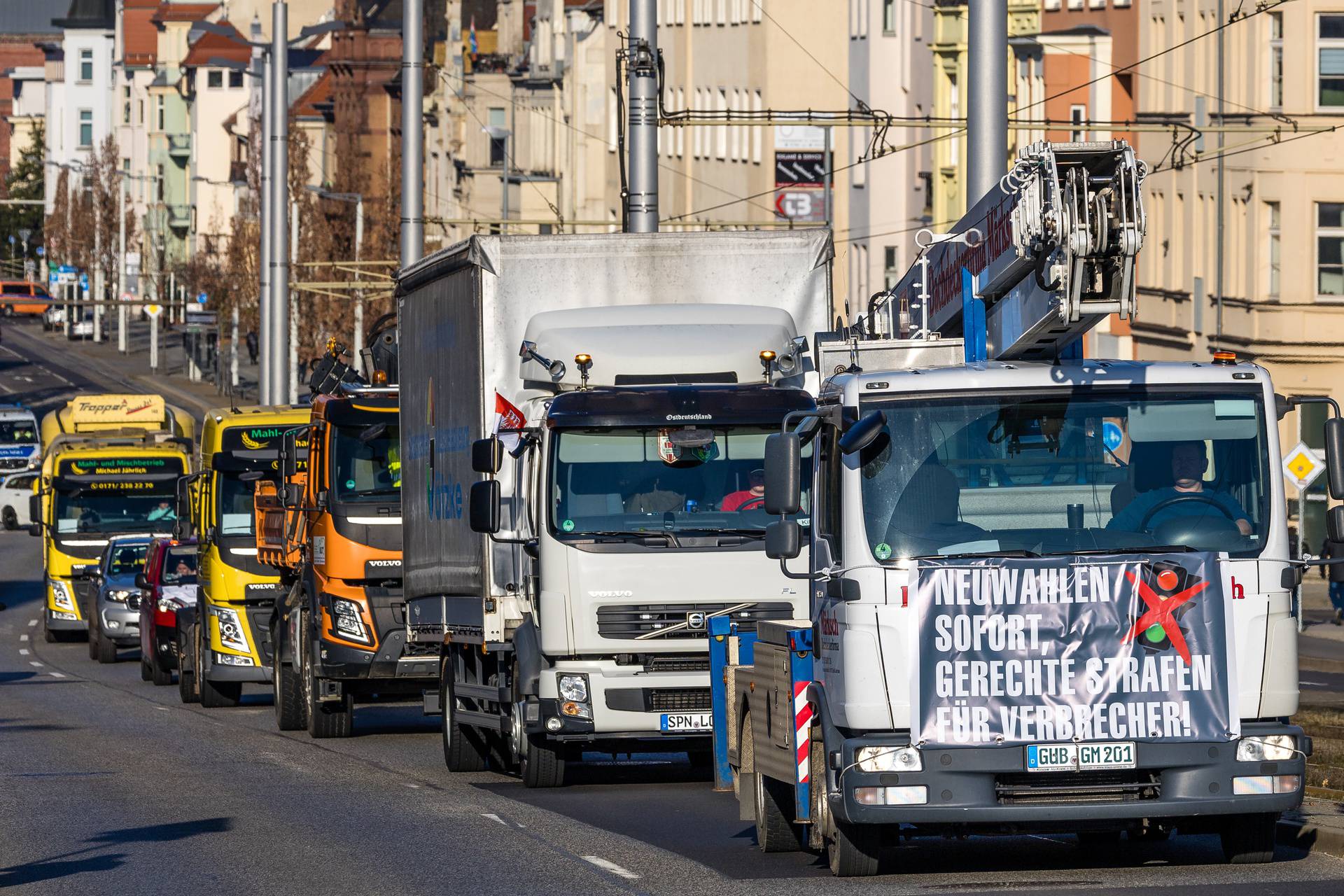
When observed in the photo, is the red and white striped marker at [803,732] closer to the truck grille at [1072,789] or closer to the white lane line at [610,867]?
the white lane line at [610,867]

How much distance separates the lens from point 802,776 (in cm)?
1320

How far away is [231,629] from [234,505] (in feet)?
4.42

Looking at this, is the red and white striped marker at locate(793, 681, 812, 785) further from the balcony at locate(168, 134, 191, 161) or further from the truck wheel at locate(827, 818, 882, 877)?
the balcony at locate(168, 134, 191, 161)

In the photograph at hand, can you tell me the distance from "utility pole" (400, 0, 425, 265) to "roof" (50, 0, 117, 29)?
158 m

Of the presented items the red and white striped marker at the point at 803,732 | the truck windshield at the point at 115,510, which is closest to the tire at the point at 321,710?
the red and white striped marker at the point at 803,732

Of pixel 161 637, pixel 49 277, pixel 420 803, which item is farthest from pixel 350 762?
pixel 49 277

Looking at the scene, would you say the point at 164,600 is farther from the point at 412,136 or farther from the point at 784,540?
the point at 784,540

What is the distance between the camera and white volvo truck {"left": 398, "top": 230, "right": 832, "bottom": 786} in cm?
1736

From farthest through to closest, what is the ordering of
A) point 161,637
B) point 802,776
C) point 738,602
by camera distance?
1. point 161,637
2. point 738,602
3. point 802,776

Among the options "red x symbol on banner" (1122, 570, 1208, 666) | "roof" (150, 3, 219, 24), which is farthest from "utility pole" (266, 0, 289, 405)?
"roof" (150, 3, 219, 24)

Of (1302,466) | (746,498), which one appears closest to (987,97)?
(746,498)

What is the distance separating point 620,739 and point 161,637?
1834 centimetres

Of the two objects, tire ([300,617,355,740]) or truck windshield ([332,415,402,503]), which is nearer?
truck windshield ([332,415,402,503])

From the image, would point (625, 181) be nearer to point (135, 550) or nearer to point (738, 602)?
point (738, 602)
